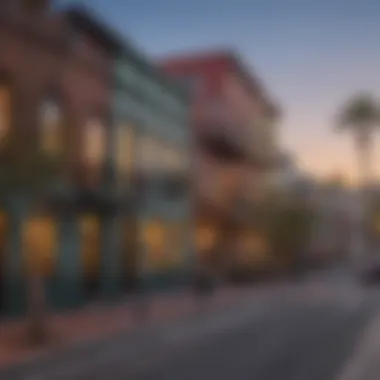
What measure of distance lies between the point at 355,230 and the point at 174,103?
11.6 m

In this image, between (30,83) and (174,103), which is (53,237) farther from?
(174,103)

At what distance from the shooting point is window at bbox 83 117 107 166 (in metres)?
21.0

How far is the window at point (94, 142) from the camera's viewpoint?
21.0m

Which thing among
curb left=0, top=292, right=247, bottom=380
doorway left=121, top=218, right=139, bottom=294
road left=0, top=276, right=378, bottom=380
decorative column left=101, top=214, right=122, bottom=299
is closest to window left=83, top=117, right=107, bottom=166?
decorative column left=101, top=214, right=122, bottom=299

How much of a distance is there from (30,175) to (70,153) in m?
5.43

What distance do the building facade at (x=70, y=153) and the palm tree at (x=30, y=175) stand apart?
0.77 ft

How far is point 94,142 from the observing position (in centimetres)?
2181

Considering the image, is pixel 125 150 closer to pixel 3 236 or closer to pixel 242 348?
pixel 3 236

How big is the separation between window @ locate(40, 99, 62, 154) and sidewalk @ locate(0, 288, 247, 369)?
12.1ft

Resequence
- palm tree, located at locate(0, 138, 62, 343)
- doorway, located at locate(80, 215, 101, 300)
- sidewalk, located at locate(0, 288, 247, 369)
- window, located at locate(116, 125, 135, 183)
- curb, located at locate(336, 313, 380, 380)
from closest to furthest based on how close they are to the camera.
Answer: curb, located at locate(336, 313, 380, 380)
sidewalk, located at locate(0, 288, 247, 369)
palm tree, located at locate(0, 138, 62, 343)
doorway, located at locate(80, 215, 101, 300)
window, located at locate(116, 125, 135, 183)

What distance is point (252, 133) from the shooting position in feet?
61.5

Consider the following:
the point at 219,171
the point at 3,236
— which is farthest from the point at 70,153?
the point at 219,171

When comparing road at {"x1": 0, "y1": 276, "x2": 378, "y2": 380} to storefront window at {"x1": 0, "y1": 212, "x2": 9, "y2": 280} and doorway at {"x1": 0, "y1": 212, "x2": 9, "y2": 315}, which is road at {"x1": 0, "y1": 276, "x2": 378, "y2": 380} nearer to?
doorway at {"x1": 0, "y1": 212, "x2": 9, "y2": 315}

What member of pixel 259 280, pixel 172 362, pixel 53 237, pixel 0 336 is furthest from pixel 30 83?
pixel 259 280
